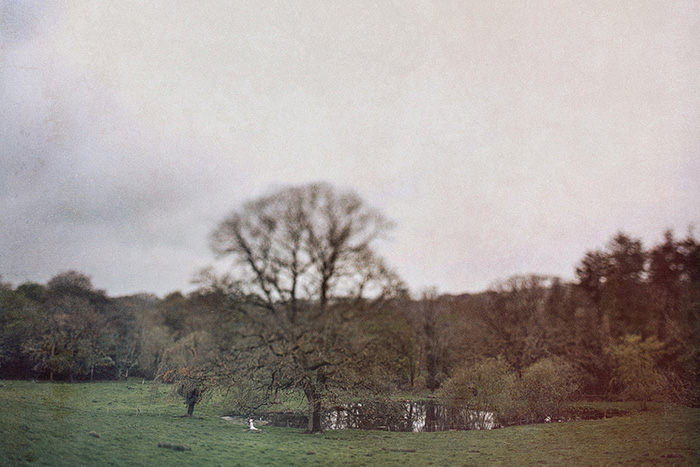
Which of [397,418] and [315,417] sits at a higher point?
[315,417]

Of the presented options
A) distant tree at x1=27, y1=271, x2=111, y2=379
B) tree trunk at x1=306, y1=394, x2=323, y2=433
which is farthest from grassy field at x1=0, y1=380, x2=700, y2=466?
distant tree at x1=27, y1=271, x2=111, y2=379

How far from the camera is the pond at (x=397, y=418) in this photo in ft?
44.3

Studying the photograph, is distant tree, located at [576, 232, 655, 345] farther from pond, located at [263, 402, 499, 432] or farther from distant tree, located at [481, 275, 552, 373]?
pond, located at [263, 402, 499, 432]

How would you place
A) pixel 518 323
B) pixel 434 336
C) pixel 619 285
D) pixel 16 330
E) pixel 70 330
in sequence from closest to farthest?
pixel 16 330 → pixel 70 330 → pixel 619 285 → pixel 434 336 → pixel 518 323

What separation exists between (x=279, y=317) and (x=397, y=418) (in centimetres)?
825

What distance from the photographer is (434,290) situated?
762 inches

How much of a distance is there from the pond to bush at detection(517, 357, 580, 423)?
1.79m

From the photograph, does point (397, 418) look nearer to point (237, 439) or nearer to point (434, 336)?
point (434, 336)

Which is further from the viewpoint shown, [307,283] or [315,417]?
[315,417]

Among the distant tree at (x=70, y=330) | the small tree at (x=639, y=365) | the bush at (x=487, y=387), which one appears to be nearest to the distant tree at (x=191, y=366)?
the distant tree at (x=70, y=330)

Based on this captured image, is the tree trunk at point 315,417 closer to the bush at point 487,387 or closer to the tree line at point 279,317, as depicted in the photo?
the tree line at point 279,317

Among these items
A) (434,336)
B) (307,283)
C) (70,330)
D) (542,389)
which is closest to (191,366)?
(70,330)

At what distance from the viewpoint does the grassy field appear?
727 cm

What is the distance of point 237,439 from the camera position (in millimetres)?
10828
